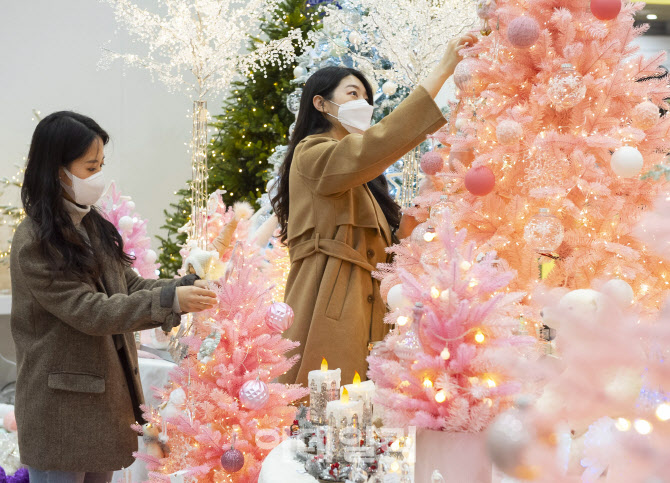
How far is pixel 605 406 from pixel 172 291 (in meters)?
1.51

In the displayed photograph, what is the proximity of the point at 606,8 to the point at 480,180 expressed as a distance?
1.92ft

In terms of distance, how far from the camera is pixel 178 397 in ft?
7.06

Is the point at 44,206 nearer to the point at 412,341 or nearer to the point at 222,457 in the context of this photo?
the point at 222,457

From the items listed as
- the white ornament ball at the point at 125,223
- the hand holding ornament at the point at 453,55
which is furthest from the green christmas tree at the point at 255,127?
the hand holding ornament at the point at 453,55

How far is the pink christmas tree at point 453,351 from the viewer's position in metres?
1.28

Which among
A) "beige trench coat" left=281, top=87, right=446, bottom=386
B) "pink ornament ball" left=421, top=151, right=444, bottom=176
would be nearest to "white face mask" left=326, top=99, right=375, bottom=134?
"beige trench coat" left=281, top=87, right=446, bottom=386

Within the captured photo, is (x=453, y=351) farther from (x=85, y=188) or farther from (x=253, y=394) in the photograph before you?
(x=85, y=188)

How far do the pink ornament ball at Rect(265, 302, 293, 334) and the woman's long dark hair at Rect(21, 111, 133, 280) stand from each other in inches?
21.0

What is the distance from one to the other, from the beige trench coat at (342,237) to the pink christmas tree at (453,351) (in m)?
0.83

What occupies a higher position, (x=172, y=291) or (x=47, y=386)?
(x=172, y=291)

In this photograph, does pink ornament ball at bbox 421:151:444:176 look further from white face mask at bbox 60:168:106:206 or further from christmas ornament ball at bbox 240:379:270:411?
white face mask at bbox 60:168:106:206

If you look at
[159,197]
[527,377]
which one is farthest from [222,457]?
[159,197]

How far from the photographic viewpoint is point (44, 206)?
203 centimetres

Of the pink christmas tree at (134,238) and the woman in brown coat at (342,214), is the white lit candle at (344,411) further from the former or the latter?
the pink christmas tree at (134,238)
